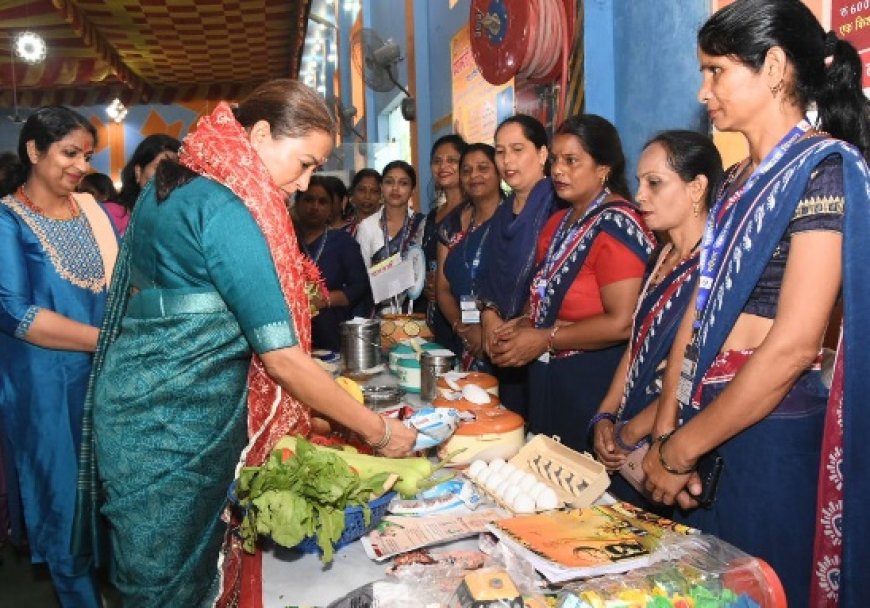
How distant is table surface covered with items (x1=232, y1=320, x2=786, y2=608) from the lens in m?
1.06

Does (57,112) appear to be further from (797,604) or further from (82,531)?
(797,604)

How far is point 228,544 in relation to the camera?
1432mm

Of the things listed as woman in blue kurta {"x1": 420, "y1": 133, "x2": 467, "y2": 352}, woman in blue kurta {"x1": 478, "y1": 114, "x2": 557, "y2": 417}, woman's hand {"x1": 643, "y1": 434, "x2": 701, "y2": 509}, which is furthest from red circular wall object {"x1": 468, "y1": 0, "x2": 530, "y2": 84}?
woman's hand {"x1": 643, "y1": 434, "x2": 701, "y2": 509}

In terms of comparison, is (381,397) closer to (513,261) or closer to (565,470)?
(565,470)

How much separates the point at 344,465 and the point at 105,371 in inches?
23.1

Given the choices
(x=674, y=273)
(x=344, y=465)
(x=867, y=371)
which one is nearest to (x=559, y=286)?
(x=674, y=273)

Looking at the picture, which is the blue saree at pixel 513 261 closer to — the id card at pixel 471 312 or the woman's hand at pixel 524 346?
the id card at pixel 471 312

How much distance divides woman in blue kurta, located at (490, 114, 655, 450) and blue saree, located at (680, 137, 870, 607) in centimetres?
80

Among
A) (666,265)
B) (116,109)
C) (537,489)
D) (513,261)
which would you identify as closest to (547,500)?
(537,489)

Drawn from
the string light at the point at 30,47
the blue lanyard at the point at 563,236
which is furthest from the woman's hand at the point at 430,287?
the string light at the point at 30,47

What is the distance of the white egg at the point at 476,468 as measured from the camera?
1566 mm

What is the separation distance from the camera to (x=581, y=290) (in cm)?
246

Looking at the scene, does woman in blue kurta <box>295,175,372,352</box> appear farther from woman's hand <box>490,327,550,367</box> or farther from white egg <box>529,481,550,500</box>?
white egg <box>529,481,550,500</box>

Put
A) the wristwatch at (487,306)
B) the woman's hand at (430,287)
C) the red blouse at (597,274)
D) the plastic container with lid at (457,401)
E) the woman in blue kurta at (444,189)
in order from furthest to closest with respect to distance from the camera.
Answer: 1. the woman in blue kurta at (444,189)
2. the woman's hand at (430,287)
3. the wristwatch at (487,306)
4. the red blouse at (597,274)
5. the plastic container with lid at (457,401)
